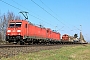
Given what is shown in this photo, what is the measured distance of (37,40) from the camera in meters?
39.0

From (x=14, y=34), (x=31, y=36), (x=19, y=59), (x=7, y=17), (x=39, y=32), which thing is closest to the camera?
(x=19, y=59)

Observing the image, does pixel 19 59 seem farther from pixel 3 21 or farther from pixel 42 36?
pixel 3 21

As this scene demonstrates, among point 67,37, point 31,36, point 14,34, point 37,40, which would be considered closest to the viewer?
point 14,34

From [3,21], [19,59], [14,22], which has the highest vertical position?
[3,21]

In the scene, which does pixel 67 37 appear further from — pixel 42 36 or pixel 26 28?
pixel 26 28

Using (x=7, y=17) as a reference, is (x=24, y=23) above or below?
below

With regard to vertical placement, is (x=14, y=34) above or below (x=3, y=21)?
below

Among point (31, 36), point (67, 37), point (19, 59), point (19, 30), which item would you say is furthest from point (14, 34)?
point (67, 37)

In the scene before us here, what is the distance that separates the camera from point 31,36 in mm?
35375

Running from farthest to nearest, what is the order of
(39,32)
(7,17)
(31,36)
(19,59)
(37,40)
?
(7,17) < (39,32) < (37,40) < (31,36) < (19,59)

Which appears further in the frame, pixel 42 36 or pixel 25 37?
pixel 42 36

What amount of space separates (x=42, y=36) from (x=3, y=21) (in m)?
36.6

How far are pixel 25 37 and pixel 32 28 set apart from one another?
187 inches

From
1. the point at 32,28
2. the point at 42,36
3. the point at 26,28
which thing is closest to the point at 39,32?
the point at 42,36
